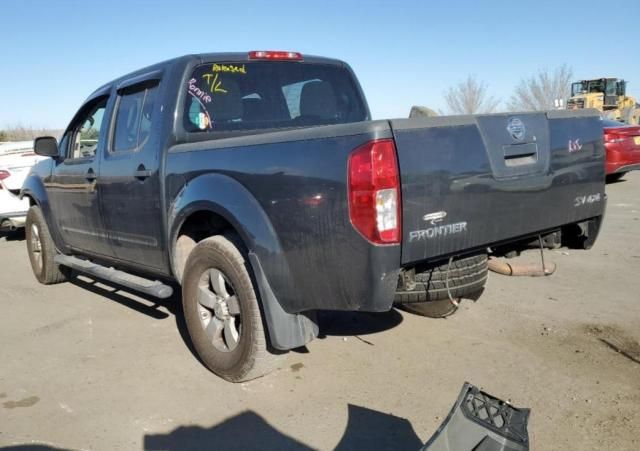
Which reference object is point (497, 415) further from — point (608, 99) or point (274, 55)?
point (608, 99)

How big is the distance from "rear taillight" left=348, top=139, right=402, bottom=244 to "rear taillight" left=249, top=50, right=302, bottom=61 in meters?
2.16

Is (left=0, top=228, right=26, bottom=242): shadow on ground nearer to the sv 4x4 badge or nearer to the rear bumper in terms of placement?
the sv 4x4 badge

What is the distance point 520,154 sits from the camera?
3096 millimetres

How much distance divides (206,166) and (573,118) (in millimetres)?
2280

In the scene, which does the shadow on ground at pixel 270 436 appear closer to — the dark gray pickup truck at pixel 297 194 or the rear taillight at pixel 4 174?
the dark gray pickup truck at pixel 297 194

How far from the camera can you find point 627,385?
3.38 meters

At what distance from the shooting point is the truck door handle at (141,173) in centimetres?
407

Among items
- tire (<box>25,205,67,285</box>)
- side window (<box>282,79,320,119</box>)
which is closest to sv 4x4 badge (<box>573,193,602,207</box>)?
side window (<box>282,79,320,119</box>)

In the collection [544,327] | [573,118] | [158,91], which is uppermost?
[158,91]

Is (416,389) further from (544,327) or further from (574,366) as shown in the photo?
(544,327)

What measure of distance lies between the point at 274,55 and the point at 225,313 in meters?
2.14

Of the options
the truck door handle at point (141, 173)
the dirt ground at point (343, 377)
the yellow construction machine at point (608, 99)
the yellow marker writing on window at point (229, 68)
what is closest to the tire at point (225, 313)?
the dirt ground at point (343, 377)

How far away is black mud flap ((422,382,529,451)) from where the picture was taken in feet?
6.72

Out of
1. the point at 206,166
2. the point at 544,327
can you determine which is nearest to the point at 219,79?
the point at 206,166
